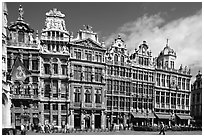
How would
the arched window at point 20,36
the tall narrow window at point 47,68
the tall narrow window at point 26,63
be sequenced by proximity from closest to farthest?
the arched window at point 20,36 < the tall narrow window at point 26,63 < the tall narrow window at point 47,68

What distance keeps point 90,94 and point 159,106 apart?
8.23m

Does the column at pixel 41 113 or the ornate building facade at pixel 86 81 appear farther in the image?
the column at pixel 41 113

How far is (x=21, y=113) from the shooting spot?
26.2 metres

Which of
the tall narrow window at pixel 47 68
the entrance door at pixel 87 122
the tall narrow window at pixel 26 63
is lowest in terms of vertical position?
the entrance door at pixel 87 122

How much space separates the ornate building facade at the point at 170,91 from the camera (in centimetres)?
3350

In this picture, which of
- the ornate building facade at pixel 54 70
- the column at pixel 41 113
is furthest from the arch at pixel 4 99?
the ornate building facade at pixel 54 70

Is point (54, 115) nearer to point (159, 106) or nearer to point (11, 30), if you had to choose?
point (11, 30)

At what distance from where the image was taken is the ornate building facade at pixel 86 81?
1054 inches

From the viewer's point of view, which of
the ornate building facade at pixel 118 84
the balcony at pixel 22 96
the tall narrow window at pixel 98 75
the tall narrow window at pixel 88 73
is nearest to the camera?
the balcony at pixel 22 96

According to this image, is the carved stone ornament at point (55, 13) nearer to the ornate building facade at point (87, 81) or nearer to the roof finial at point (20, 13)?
the roof finial at point (20, 13)

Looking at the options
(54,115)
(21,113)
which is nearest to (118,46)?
(54,115)

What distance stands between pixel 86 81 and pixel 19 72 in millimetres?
6128

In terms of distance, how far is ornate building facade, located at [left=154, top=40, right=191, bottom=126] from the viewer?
33500mm

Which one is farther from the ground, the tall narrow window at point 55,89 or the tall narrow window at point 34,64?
the tall narrow window at point 34,64
